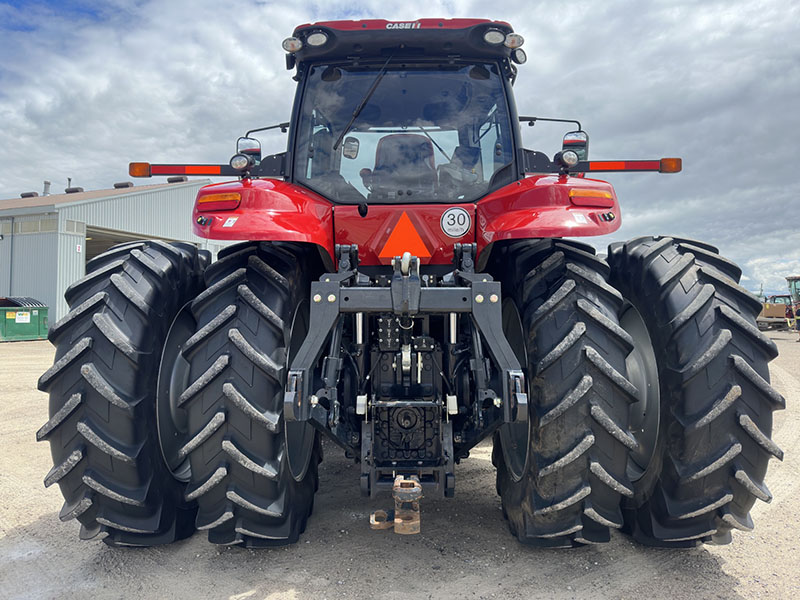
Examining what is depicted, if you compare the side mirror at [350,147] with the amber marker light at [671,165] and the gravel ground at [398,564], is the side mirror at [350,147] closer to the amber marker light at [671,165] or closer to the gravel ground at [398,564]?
the amber marker light at [671,165]

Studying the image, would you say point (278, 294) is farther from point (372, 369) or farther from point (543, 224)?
point (543, 224)

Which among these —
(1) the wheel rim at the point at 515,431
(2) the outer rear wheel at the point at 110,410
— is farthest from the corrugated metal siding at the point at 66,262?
(1) the wheel rim at the point at 515,431

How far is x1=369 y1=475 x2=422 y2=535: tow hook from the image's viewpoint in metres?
2.38

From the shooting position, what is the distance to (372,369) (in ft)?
9.36

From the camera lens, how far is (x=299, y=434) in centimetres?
306

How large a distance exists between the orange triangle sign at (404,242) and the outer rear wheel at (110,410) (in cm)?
119

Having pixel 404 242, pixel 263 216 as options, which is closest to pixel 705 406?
pixel 404 242

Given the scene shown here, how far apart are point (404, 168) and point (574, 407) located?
5.24 ft

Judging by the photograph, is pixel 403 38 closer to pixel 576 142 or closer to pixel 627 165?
pixel 576 142

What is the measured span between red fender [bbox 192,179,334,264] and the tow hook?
1155 mm

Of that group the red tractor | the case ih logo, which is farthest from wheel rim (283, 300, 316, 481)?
the case ih logo

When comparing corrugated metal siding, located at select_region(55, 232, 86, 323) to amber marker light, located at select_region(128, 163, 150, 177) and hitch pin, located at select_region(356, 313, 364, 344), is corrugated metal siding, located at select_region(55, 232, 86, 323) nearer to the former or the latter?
amber marker light, located at select_region(128, 163, 150, 177)

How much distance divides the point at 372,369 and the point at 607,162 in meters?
1.70

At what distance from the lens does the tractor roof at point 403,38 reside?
314 cm
